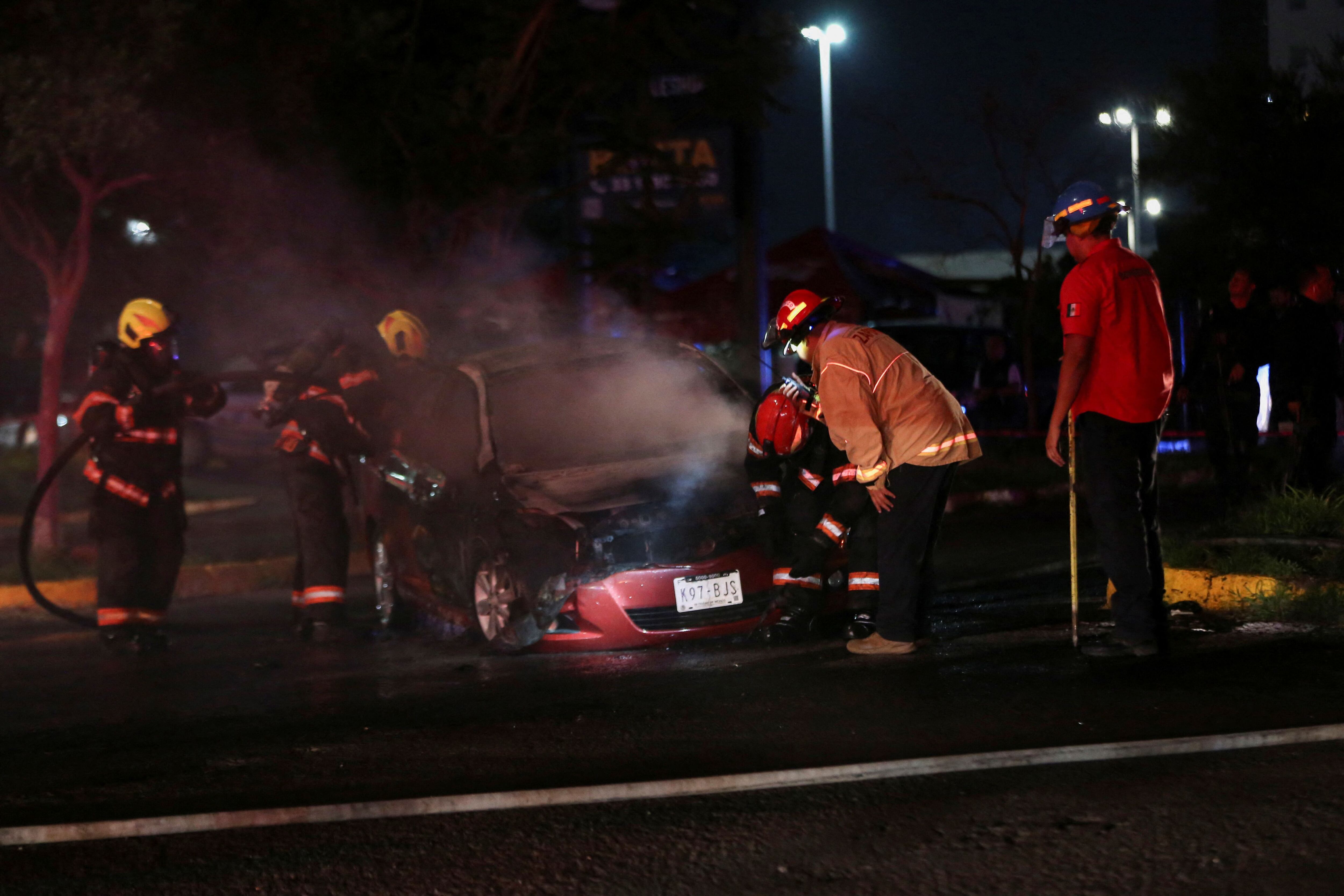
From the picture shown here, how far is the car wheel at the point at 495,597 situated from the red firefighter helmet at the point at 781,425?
133cm

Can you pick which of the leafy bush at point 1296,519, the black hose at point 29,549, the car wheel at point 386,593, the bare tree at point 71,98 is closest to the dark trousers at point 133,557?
the black hose at point 29,549

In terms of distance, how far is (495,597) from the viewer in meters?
7.09

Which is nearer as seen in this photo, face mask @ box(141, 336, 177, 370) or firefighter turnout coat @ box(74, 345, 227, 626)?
firefighter turnout coat @ box(74, 345, 227, 626)

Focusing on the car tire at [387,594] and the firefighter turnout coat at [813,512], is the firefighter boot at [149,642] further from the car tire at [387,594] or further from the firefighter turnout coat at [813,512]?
the firefighter turnout coat at [813,512]

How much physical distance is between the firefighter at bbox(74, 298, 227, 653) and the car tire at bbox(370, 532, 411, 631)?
44.7 inches

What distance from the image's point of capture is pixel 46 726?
5910mm

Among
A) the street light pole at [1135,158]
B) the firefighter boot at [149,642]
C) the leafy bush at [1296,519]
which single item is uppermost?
the street light pole at [1135,158]

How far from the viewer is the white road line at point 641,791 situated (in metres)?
4.21

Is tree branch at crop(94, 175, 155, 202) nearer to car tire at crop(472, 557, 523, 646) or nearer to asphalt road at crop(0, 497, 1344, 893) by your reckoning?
asphalt road at crop(0, 497, 1344, 893)

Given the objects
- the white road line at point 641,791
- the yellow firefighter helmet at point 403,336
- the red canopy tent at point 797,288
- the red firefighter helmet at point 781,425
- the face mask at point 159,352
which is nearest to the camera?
the white road line at point 641,791

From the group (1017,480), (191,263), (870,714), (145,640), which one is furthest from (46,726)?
(191,263)

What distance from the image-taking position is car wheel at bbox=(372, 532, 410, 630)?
855 centimetres

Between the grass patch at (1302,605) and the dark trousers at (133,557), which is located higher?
Answer: the dark trousers at (133,557)

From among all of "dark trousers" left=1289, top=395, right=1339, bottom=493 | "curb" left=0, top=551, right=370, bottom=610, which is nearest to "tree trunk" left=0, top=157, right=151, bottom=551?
"curb" left=0, top=551, right=370, bottom=610
